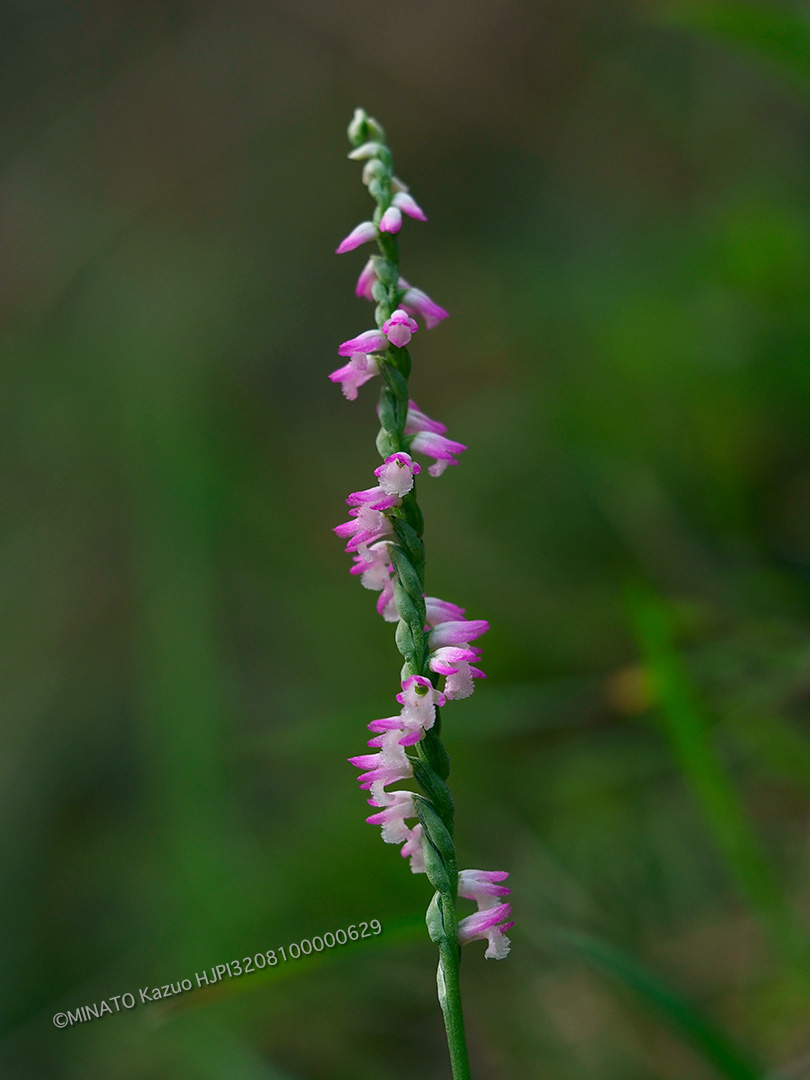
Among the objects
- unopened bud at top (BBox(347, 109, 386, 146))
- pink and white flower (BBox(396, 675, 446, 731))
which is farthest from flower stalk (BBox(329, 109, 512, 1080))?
unopened bud at top (BBox(347, 109, 386, 146))

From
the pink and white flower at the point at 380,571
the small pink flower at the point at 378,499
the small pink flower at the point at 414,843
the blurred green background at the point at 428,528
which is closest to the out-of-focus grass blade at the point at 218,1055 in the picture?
the blurred green background at the point at 428,528

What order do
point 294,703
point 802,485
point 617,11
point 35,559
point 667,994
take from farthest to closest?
1. point 617,11
2. point 35,559
3. point 294,703
4. point 802,485
5. point 667,994

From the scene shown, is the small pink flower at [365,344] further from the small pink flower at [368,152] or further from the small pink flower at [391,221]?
the small pink flower at [368,152]

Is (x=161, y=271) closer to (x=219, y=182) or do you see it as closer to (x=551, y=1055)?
(x=219, y=182)

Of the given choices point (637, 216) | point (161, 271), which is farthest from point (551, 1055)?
point (161, 271)

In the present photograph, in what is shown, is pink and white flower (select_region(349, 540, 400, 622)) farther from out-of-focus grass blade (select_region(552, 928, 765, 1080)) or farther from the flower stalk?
out-of-focus grass blade (select_region(552, 928, 765, 1080))

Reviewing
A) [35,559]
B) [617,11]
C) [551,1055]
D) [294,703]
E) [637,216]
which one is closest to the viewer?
[551,1055]
